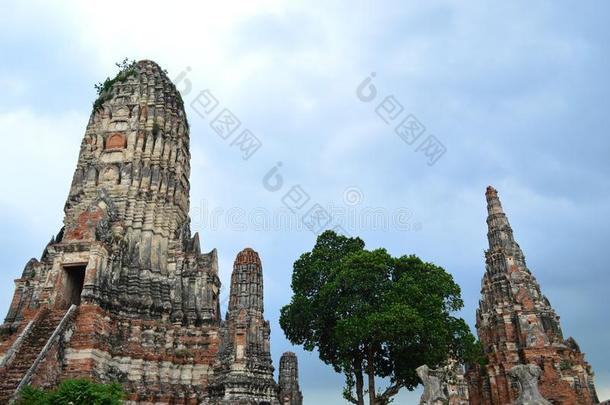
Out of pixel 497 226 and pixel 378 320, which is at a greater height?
pixel 497 226

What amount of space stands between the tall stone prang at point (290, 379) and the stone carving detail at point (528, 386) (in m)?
18.2

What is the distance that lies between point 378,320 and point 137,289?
11189mm

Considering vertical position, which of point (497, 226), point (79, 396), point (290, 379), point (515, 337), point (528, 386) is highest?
point (497, 226)

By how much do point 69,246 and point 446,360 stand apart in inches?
736

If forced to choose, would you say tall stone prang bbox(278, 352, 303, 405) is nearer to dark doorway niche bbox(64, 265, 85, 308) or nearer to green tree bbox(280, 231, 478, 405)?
green tree bbox(280, 231, 478, 405)

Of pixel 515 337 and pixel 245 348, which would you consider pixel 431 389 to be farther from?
pixel 515 337

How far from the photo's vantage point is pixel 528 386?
1398 centimetres

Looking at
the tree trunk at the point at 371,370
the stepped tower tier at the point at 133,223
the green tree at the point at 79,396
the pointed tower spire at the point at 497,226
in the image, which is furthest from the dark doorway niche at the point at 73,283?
the pointed tower spire at the point at 497,226

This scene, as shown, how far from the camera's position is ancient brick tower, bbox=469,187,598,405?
31266 millimetres

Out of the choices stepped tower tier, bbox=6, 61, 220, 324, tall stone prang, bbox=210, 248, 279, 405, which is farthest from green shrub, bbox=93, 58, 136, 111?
tall stone prang, bbox=210, 248, 279, 405

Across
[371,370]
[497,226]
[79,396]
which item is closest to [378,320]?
[371,370]

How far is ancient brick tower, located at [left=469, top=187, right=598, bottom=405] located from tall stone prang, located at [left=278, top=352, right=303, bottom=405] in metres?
12.5

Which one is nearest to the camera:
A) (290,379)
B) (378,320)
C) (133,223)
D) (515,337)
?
(378,320)

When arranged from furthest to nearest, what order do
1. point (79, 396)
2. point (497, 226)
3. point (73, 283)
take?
point (497, 226) < point (73, 283) < point (79, 396)
